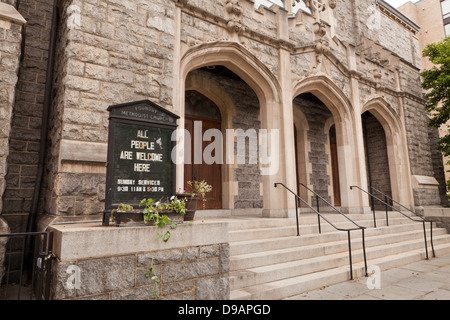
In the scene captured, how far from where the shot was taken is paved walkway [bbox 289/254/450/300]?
12.6ft

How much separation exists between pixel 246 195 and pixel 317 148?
3955 mm

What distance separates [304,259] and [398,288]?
55.7 inches

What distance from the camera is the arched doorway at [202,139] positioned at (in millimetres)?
7957

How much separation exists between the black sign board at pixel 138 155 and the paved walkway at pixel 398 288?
2453 mm

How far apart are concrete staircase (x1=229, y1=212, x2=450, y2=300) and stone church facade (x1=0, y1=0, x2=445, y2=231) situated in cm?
121

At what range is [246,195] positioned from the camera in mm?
8289

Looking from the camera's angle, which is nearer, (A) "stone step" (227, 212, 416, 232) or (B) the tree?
(A) "stone step" (227, 212, 416, 232)

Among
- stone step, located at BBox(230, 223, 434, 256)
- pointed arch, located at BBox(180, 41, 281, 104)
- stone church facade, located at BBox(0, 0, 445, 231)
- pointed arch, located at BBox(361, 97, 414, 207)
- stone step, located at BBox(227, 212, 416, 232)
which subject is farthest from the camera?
pointed arch, located at BBox(361, 97, 414, 207)

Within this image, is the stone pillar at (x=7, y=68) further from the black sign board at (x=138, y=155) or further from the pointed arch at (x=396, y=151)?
the pointed arch at (x=396, y=151)

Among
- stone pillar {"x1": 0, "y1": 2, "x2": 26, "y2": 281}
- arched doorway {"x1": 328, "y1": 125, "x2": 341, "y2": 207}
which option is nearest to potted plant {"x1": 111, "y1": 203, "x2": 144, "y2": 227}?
stone pillar {"x1": 0, "y1": 2, "x2": 26, "y2": 281}
